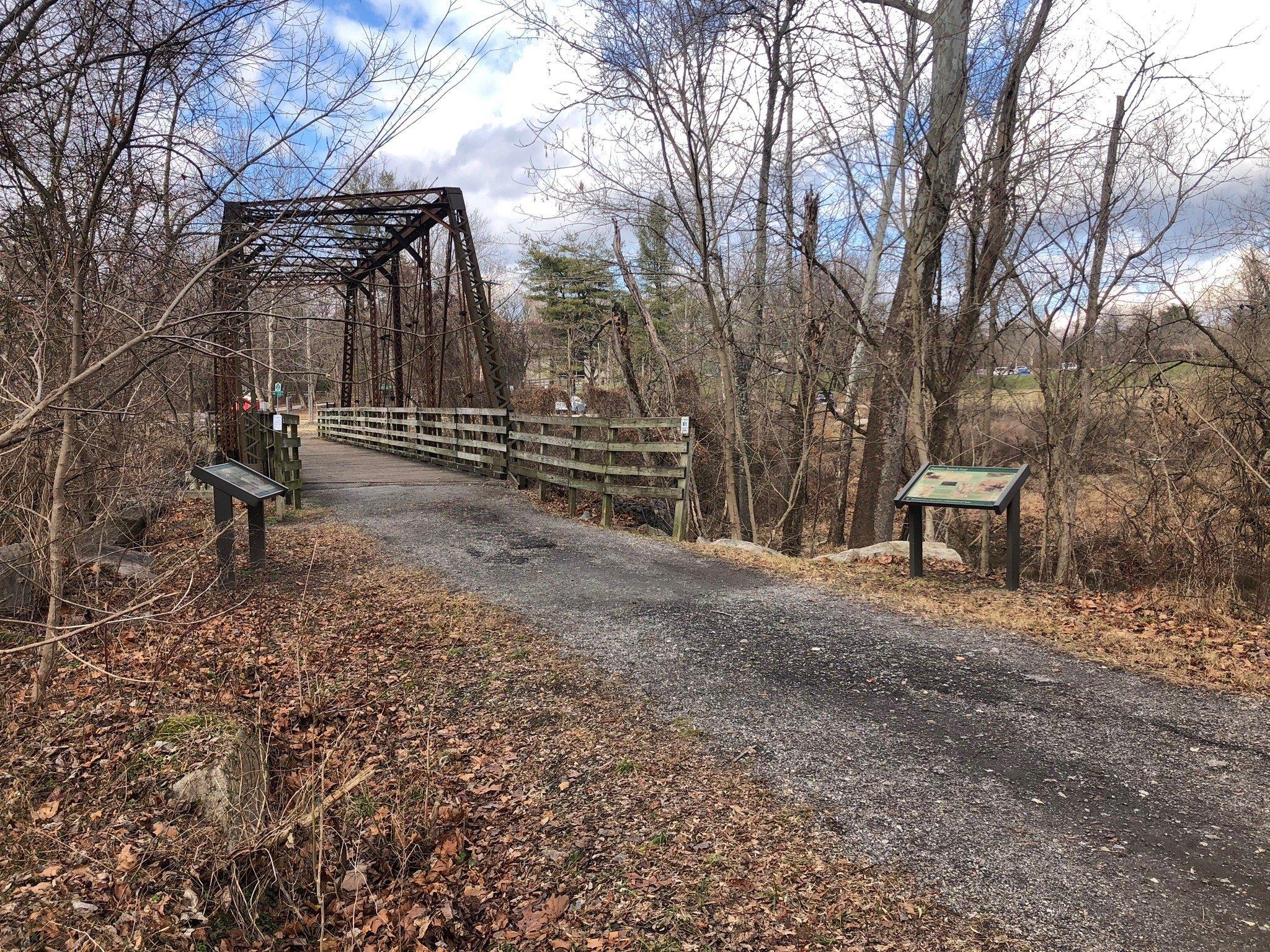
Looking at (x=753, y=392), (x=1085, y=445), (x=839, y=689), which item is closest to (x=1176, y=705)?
(x=839, y=689)

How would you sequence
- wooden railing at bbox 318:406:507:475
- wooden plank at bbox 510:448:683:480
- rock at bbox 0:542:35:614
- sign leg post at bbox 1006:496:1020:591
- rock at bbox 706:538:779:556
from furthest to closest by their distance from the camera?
wooden railing at bbox 318:406:507:475
wooden plank at bbox 510:448:683:480
rock at bbox 706:538:779:556
sign leg post at bbox 1006:496:1020:591
rock at bbox 0:542:35:614

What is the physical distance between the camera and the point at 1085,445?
9141mm

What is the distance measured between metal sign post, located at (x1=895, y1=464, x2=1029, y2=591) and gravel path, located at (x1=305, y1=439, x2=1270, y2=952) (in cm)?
100

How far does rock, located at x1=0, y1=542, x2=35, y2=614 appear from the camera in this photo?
4.44 m

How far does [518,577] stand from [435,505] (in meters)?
4.03

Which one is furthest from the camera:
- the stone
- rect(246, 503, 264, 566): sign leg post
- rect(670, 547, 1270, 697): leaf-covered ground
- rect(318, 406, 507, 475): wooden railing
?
rect(318, 406, 507, 475): wooden railing

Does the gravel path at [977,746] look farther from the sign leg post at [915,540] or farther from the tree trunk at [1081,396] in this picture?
the tree trunk at [1081,396]

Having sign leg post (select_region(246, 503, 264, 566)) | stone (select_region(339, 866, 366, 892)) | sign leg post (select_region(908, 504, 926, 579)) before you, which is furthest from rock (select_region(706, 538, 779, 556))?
stone (select_region(339, 866, 366, 892))

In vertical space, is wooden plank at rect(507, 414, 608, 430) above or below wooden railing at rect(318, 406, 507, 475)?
above

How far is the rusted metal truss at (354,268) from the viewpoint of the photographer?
2.75 metres

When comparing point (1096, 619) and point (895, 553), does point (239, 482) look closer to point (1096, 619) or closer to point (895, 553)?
point (895, 553)

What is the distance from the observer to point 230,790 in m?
2.84

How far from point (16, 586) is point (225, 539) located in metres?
1.29

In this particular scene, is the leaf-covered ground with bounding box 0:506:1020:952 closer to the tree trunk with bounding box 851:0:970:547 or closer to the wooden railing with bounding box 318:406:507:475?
the tree trunk with bounding box 851:0:970:547
